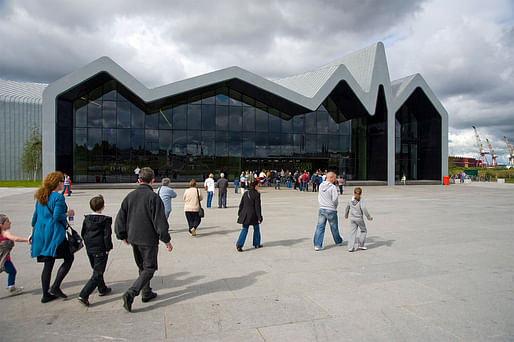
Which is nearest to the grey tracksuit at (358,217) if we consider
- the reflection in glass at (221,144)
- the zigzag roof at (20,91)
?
the reflection in glass at (221,144)

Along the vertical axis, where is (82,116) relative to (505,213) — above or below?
above

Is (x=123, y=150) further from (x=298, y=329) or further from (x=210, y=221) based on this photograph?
(x=298, y=329)

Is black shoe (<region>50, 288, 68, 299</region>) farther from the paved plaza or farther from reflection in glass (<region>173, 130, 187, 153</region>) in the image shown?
reflection in glass (<region>173, 130, 187, 153</region>)

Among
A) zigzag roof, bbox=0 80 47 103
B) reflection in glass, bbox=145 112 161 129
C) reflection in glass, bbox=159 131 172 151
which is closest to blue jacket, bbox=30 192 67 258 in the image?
reflection in glass, bbox=159 131 172 151

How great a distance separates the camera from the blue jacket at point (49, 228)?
4426 millimetres

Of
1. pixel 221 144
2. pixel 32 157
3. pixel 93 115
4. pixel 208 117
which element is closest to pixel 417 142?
pixel 221 144

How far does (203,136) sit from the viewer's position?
1280 inches

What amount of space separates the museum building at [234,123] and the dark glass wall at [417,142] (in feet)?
0.60

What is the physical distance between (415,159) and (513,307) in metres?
38.9

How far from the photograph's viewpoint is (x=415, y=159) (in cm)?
4025

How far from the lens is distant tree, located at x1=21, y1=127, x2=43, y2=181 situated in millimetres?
44250

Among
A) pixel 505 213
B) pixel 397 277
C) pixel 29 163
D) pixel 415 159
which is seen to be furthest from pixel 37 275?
pixel 29 163

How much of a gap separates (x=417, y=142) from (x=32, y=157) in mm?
46798

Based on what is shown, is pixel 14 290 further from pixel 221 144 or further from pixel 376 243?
pixel 221 144
